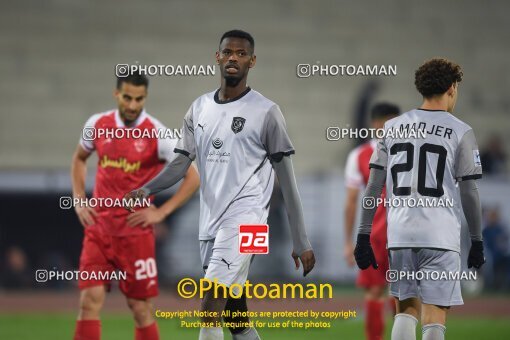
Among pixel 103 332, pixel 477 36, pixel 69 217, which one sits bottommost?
pixel 103 332

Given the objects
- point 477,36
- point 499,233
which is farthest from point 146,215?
point 477,36

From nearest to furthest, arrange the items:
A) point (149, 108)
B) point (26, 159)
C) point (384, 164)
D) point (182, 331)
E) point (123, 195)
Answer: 1. point (384, 164)
2. point (123, 195)
3. point (182, 331)
4. point (149, 108)
5. point (26, 159)

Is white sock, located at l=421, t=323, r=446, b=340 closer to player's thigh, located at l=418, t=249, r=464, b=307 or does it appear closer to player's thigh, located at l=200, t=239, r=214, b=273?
player's thigh, located at l=418, t=249, r=464, b=307

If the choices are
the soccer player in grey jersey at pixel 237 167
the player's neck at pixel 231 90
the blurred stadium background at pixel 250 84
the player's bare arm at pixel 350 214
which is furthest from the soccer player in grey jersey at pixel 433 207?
the blurred stadium background at pixel 250 84

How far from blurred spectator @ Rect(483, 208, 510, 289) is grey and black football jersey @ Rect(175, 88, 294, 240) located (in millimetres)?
8810

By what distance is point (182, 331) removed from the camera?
928 centimetres

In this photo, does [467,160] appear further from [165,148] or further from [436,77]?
[165,148]

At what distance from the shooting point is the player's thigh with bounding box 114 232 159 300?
630 cm

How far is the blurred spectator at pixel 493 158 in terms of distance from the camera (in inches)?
553

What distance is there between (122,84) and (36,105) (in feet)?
27.9

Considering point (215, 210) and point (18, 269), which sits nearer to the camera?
point (215, 210)

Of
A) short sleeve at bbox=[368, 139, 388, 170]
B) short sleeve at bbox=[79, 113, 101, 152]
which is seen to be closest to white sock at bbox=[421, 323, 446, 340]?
short sleeve at bbox=[368, 139, 388, 170]

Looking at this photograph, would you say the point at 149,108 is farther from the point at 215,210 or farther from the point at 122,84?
the point at 215,210

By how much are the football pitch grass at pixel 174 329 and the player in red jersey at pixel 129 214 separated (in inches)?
78.9
